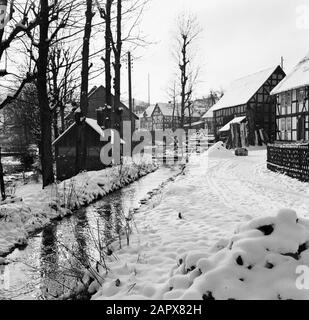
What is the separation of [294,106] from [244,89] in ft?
38.0

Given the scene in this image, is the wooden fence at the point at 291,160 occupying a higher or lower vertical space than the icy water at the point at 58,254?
higher

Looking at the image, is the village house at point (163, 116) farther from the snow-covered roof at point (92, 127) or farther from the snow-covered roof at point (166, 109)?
the snow-covered roof at point (92, 127)

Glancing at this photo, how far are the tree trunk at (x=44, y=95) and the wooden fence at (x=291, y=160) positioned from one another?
9.18m

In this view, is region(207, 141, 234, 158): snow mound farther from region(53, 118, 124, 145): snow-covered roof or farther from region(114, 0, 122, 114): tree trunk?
region(114, 0, 122, 114): tree trunk

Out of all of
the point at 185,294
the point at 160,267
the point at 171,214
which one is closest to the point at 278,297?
the point at 185,294

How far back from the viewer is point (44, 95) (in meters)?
11.2

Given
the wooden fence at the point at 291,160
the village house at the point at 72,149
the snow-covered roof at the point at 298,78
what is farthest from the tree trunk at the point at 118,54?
the snow-covered roof at the point at 298,78

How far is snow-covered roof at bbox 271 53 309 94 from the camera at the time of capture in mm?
24422

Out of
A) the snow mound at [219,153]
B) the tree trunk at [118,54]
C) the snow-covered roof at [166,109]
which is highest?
the snow-covered roof at [166,109]

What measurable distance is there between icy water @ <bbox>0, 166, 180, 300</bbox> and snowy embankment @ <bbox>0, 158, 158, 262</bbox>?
29 centimetres

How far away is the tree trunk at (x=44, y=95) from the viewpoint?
10.6 metres

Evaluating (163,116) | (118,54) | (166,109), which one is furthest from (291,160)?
(166,109)
